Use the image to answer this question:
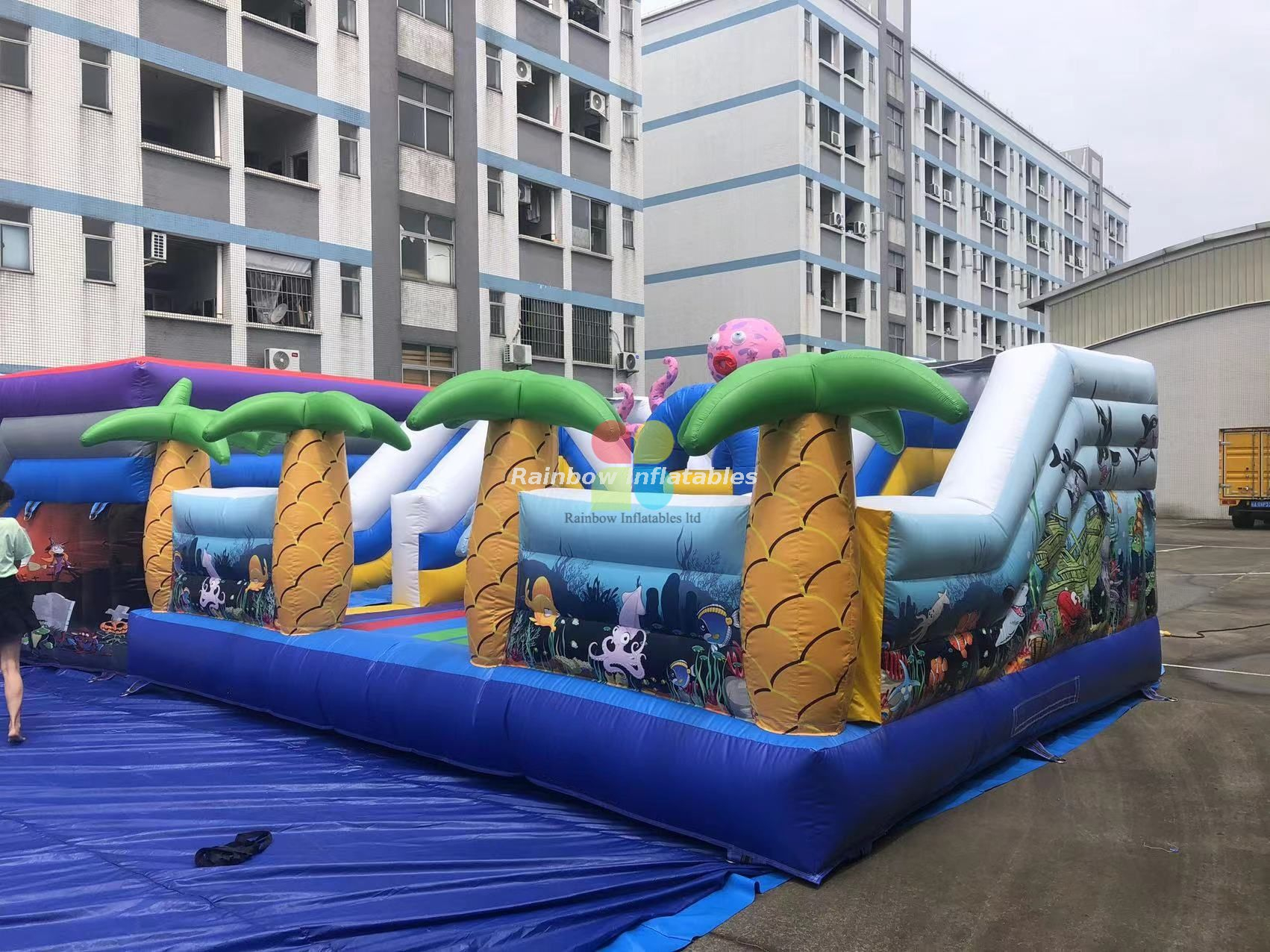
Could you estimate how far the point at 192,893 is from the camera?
3.16m

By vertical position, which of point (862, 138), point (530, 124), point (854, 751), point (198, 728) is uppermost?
point (862, 138)

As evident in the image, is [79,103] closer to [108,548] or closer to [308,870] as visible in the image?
[108,548]

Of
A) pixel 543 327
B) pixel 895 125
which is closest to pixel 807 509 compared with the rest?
pixel 543 327

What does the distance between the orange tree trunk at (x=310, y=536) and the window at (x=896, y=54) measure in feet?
92.4

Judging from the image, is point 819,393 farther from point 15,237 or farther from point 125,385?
point 15,237

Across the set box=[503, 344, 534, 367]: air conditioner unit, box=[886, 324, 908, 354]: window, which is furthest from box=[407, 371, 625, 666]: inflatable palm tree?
box=[886, 324, 908, 354]: window

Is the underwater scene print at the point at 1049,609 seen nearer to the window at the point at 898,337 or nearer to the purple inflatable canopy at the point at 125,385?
the purple inflatable canopy at the point at 125,385

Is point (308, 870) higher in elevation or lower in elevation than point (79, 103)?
lower

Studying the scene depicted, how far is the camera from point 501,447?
454cm

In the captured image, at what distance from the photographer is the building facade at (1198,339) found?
22375 millimetres

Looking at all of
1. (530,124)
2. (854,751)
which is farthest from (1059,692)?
(530,124)

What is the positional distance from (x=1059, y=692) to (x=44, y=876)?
403cm

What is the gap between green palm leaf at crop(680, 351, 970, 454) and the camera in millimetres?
3301

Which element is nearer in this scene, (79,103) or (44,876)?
(44,876)
